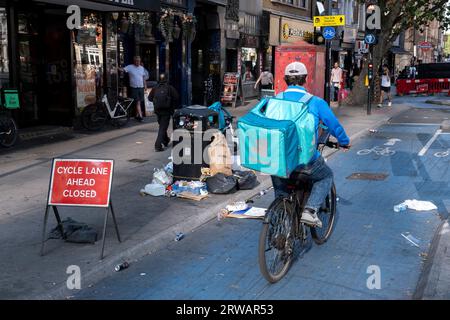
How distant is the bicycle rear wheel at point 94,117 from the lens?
1416 centimetres

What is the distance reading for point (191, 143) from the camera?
8523 millimetres

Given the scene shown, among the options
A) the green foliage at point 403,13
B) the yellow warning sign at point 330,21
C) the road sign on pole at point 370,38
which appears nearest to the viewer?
the yellow warning sign at point 330,21

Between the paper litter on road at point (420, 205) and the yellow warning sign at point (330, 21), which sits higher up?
the yellow warning sign at point (330, 21)

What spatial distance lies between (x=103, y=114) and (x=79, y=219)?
8.17 meters

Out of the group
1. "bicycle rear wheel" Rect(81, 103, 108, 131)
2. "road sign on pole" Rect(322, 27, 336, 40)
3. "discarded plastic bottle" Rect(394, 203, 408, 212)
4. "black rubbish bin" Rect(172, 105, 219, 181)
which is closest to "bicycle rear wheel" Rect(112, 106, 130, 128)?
"bicycle rear wheel" Rect(81, 103, 108, 131)

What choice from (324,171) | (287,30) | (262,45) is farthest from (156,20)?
(324,171)

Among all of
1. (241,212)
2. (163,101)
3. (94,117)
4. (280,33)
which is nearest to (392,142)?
(163,101)

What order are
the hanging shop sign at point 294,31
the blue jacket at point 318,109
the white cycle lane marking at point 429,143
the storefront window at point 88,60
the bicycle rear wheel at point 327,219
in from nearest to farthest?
the blue jacket at point 318,109, the bicycle rear wheel at point 327,219, the white cycle lane marking at point 429,143, the storefront window at point 88,60, the hanging shop sign at point 294,31

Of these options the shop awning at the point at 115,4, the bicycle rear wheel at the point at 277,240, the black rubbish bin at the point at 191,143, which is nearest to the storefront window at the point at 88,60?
the shop awning at the point at 115,4

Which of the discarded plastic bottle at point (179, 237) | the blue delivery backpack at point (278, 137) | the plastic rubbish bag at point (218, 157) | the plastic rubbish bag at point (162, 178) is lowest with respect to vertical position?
the discarded plastic bottle at point (179, 237)

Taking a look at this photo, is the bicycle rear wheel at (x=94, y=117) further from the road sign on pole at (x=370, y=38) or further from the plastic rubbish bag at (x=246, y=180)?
the road sign on pole at (x=370, y=38)

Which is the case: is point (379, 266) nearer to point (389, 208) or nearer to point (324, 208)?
point (324, 208)

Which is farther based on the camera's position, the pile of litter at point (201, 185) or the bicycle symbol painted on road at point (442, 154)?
the bicycle symbol painted on road at point (442, 154)

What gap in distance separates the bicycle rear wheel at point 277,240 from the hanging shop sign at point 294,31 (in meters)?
23.8
